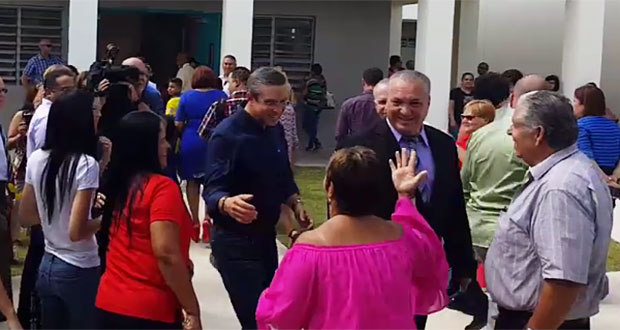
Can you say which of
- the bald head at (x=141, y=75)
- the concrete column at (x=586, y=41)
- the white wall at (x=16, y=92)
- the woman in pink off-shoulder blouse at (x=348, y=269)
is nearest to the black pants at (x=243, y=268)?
the woman in pink off-shoulder blouse at (x=348, y=269)

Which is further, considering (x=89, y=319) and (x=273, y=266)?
(x=273, y=266)

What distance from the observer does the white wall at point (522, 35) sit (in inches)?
804

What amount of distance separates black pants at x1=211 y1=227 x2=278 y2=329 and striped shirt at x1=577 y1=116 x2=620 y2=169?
4.18 meters

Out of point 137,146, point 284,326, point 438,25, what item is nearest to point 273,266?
point 137,146

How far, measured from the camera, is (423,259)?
361 cm

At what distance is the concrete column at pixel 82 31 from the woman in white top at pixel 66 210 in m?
9.38

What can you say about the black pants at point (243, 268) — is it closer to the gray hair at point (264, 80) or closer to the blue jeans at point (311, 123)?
the gray hair at point (264, 80)

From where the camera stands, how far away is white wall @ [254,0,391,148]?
703 inches

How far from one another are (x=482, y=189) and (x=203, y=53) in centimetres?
1316

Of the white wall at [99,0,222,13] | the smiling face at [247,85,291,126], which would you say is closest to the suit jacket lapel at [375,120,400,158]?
the smiling face at [247,85,291,126]

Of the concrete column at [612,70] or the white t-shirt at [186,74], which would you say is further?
the concrete column at [612,70]

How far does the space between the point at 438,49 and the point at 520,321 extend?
11.4 metres

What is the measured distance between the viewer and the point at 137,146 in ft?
13.3

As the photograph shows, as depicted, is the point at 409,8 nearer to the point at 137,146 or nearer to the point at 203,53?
the point at 203,53
